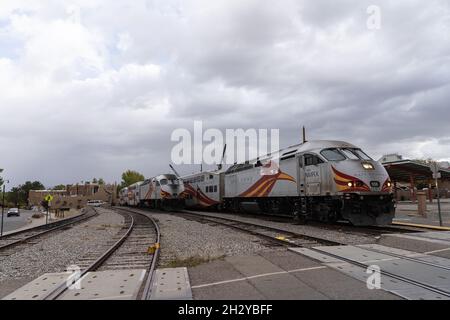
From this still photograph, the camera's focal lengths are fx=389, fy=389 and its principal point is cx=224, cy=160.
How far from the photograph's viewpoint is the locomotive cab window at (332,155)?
15273mm

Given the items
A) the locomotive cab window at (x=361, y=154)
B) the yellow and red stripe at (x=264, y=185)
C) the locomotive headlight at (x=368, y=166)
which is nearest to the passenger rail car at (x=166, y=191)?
the yellow and red stripe at (x=264, y=185)

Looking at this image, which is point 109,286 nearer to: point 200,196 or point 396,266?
point 396,266

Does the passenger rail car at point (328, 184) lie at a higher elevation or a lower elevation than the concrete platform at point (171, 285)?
higher

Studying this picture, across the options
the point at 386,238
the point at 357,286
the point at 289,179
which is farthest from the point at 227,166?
the point at 357,286

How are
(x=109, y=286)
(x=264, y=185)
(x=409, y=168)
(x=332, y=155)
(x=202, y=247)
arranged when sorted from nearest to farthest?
(x=109, y=286) < (x=202, y=247) < (x=332, y=155) < (x=264, y=185) < (x=409, y=168)

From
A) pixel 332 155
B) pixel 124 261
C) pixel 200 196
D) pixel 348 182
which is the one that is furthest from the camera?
pixel 200 196

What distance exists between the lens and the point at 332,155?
15562mm

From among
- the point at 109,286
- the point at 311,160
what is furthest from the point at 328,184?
the point at 109,286

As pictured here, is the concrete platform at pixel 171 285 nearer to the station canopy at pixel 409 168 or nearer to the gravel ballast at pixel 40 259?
the gravel ballast at pixel 40 259

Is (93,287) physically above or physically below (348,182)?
below

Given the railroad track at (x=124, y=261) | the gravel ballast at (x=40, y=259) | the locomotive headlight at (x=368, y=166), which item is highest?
the locomotive headlight at (x=368, y=166)

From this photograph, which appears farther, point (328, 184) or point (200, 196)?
point (200, 196)

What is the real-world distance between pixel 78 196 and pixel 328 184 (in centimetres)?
10176
